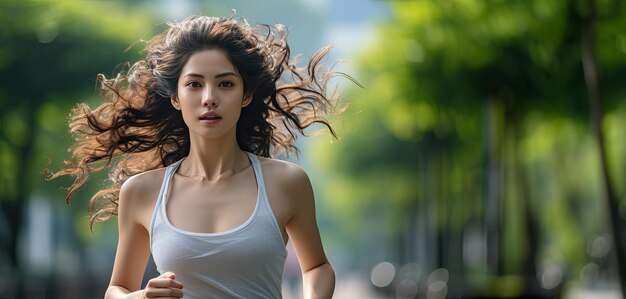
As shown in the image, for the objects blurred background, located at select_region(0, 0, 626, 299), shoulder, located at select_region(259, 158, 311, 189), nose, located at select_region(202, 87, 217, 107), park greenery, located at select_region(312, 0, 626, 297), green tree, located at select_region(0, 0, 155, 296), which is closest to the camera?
nose, located at select_region(202, 87, 217, 107)

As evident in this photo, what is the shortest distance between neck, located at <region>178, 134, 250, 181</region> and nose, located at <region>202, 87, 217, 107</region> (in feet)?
0.58

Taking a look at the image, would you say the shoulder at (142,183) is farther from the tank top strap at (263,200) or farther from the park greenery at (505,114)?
the park greenery at (505,114)

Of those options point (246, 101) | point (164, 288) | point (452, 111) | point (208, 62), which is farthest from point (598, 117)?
point (452, 111)

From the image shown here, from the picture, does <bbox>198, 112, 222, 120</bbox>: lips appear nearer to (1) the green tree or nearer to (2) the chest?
(2) the chest

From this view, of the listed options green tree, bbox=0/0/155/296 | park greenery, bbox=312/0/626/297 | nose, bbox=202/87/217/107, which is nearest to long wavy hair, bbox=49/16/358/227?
nose, bbox=202/87/217/107

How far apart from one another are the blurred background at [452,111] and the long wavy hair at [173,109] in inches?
473

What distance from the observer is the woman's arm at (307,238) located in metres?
4.66

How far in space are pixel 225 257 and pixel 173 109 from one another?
845mm

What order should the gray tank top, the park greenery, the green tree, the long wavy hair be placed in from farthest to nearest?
the green tree < the park greenery < the long wavy hair < the gray tank top

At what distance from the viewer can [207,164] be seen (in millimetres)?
4727

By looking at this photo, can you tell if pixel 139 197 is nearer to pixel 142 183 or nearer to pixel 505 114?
pixel 142 183

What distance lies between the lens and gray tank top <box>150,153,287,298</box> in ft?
14.4

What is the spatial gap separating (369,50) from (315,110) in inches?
1114

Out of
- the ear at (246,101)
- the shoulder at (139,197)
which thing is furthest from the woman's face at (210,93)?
the shoulder at (139,197)
